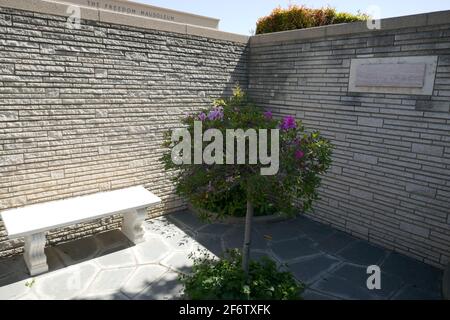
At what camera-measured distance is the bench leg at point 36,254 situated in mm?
4207

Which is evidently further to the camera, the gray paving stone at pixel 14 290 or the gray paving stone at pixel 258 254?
the gray paving stone at pixel 258 254

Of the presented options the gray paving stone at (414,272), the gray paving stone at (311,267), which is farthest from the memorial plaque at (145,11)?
the gray paving stone at (414,272)

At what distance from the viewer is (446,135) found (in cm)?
439

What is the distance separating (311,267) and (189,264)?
5.59 ft

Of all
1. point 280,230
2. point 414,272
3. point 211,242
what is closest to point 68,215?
point 211,242

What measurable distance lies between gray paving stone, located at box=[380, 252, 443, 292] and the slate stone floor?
11 mm

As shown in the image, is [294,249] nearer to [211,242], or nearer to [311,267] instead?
[311,267]

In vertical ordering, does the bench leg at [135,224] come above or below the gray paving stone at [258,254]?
above

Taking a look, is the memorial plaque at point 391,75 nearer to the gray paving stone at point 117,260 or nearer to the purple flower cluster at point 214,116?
the purple flower cluster at point 214,116

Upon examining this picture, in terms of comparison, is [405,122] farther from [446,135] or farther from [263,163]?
[263,163]

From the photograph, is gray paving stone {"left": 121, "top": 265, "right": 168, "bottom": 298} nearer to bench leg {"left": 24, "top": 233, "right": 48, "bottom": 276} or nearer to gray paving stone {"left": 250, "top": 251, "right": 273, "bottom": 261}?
bench leg {"left": 24, "top": 233, "right": 48, "bottom": 276}

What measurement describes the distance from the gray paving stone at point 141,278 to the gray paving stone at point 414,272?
10.2ft

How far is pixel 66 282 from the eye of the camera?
162 inches

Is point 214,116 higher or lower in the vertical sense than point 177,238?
higher
